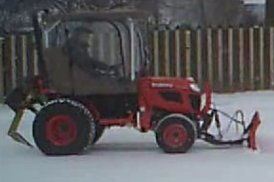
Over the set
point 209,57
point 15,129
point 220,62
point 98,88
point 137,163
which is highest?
point 98,88

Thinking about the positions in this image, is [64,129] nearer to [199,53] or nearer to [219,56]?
[199,53]

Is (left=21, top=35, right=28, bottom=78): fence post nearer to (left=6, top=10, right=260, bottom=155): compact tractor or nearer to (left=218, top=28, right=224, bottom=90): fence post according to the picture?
(left=218, top=28, right=224, bottom=90): fence post

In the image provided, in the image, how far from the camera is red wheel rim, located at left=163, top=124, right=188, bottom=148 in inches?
426

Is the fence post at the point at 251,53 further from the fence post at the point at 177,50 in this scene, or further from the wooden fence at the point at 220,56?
the fence post at the point at 177,50

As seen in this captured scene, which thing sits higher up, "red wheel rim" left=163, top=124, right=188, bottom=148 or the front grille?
the front grille

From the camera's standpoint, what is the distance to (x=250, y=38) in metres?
19.1

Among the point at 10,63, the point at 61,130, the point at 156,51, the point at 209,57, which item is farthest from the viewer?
the point at 209,57

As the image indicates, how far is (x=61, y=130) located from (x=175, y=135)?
1468 mm

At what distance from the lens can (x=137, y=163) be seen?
10.2 metres

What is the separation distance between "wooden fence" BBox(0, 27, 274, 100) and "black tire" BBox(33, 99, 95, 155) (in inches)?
300

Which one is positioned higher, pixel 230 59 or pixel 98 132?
pixel 230 59

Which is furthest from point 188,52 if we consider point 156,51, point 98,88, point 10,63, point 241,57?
point 98,88

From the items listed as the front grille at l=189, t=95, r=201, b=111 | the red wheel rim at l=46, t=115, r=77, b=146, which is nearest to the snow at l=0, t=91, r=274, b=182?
the red wheel rim at l=46, t=115, r=77, b=146

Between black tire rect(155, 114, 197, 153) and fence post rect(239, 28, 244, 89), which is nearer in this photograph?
black tire rect(155, 114, 197, 153)
